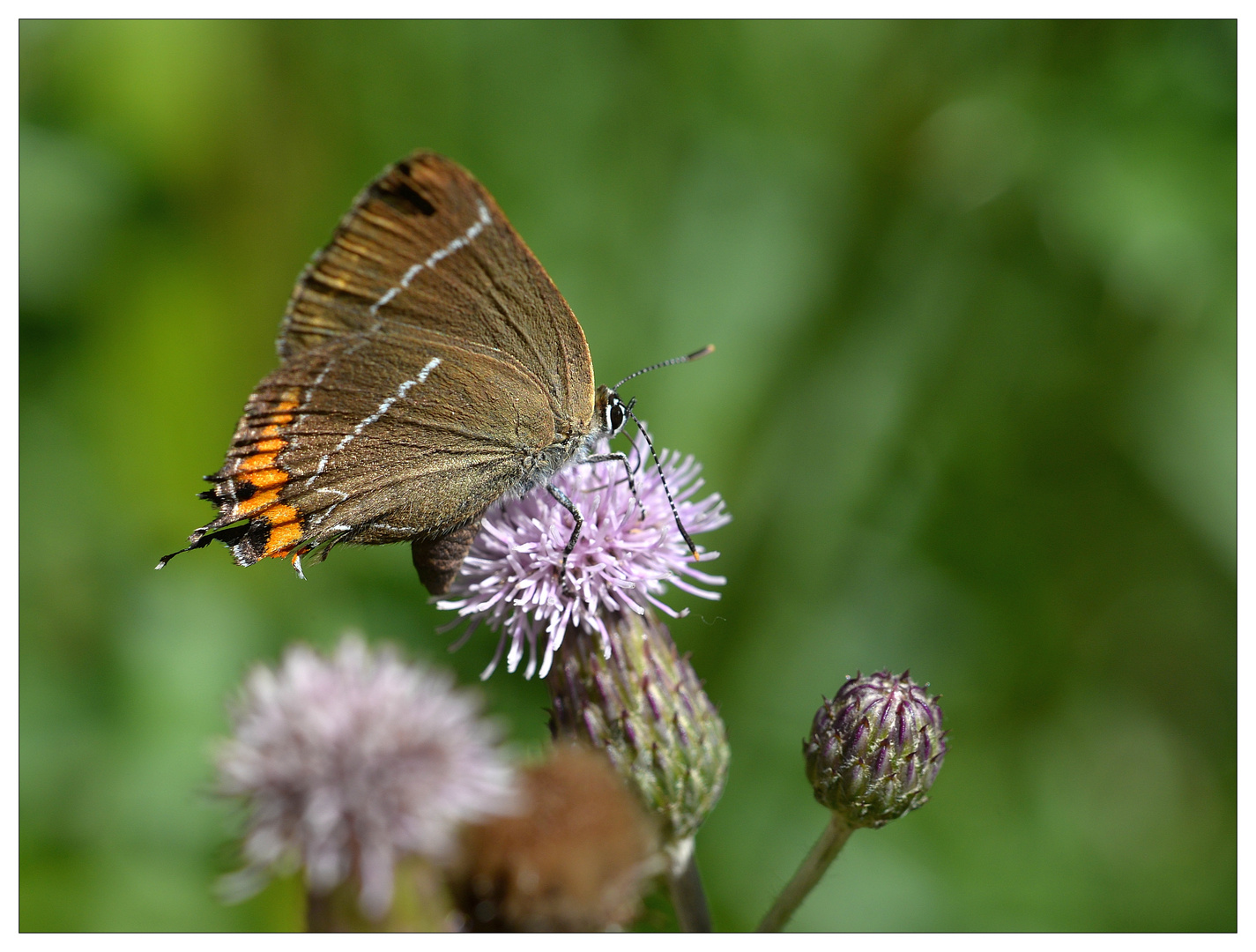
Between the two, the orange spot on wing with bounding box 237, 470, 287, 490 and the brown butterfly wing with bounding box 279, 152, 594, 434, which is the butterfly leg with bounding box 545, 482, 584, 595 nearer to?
the brown butterfly wing with bounding box 279, 152, 594, 434

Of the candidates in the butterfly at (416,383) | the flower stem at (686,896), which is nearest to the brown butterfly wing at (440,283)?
the butterfly at (416,383)

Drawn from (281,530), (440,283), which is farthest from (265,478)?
(440,283)

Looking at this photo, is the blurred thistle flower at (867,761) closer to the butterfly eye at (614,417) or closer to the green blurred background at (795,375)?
the butterfly eye at (614,417)

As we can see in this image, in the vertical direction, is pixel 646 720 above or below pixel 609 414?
below

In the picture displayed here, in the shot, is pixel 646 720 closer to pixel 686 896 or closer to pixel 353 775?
pixel 686 896

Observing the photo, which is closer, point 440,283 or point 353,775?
Answer: point 353,775

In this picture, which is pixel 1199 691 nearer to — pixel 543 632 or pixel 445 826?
pixel 543 632
